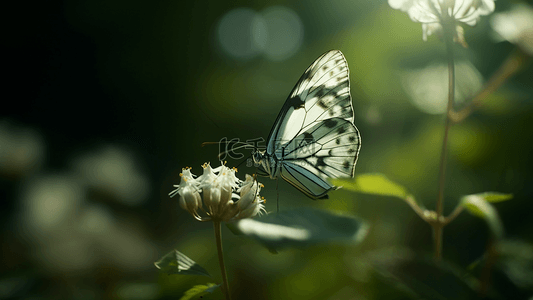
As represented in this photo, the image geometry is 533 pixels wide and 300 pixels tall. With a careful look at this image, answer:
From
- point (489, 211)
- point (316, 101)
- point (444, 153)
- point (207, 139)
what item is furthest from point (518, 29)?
point (207, 139)

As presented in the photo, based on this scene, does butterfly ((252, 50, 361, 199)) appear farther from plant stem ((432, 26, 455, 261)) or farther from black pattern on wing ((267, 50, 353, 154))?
plant stem ((432, 26, 455, 261))

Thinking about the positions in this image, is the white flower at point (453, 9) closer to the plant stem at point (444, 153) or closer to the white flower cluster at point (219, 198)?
Result: the plant stem at point (444, 153)

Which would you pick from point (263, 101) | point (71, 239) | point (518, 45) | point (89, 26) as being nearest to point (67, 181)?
point (71, 239)

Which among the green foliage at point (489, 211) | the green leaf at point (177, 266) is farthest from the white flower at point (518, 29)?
the green leaf at point (177, 266)

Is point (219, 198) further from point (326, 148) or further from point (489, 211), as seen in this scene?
point (489, 211)

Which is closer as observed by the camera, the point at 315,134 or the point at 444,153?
the point at 444,153

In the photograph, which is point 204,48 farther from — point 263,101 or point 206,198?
point 206,198
